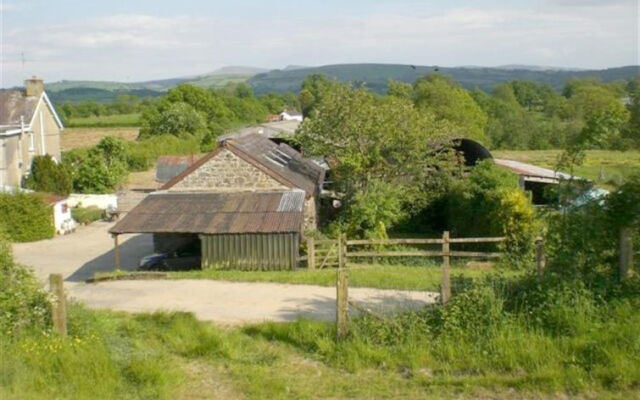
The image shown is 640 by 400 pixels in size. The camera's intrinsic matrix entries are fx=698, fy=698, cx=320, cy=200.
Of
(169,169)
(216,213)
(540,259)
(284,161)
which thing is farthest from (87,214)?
(540,259)

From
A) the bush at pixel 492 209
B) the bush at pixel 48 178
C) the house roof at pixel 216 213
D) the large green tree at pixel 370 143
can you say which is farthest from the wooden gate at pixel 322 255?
the bush at pixel 48 178

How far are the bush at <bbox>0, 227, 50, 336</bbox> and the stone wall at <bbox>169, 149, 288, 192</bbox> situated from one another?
1325cm

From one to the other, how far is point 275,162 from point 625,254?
17782mm

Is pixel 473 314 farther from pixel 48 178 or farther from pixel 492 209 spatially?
pixel 48 178

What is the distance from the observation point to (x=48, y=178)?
37344mm

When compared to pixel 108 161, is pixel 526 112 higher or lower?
higher

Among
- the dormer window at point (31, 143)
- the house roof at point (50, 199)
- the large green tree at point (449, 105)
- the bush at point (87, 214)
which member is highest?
the large green tree at point (449, 105)

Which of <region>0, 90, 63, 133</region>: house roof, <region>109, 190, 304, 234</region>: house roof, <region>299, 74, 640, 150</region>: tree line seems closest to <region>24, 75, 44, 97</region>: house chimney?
<region>0, 90, 63, 133</region>: house roof

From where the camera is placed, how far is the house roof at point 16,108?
39375mm

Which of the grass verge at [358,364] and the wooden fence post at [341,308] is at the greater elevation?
the wooden fence post at [341,308]

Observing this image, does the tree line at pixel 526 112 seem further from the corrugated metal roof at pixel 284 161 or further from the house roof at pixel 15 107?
the house roof at pixel 15 107

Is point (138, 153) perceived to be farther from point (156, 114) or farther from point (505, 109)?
point (505, 109)

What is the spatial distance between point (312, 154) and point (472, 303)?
1831 centimetres

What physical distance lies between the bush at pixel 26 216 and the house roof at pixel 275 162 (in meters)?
8.33
